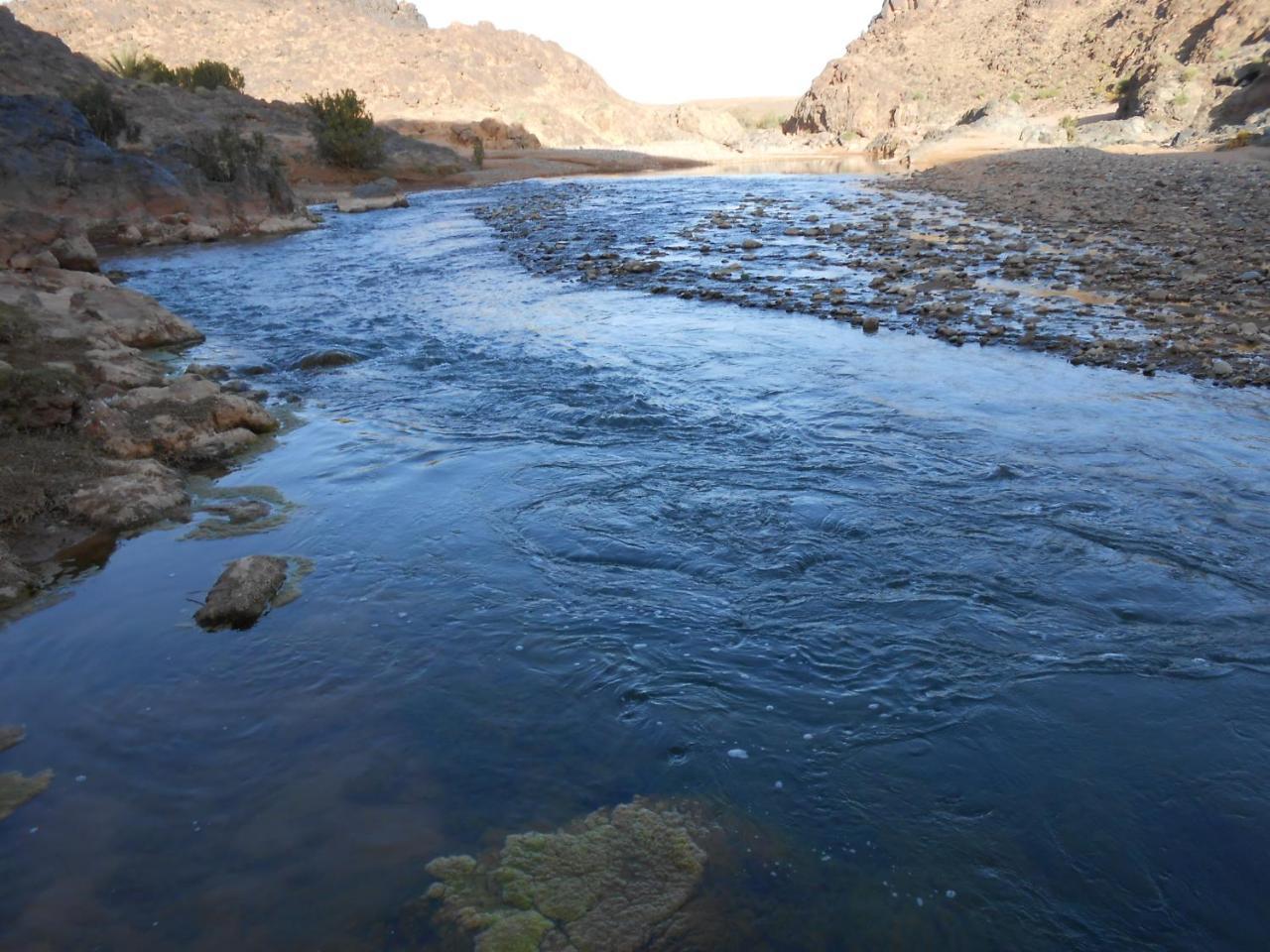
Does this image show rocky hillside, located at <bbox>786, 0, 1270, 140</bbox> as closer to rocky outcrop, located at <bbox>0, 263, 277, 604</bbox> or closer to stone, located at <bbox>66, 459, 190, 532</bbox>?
rocky outcrop, located at <bbox>0, 263, 277, 604</bbox>

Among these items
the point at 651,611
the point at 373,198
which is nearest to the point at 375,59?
the point at 373,198

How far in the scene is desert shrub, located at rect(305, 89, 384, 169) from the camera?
124ft

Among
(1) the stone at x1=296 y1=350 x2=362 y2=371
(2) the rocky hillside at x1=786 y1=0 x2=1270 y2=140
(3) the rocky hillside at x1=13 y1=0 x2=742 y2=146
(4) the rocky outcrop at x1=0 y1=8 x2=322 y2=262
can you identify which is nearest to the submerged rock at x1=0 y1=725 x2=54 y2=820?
(1) the stone at x1=296 y1=350 x2=362 y2=371

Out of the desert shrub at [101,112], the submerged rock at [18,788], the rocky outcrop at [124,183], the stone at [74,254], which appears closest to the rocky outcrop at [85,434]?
the submerged rock at [18,788]

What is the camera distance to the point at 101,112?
28672mm

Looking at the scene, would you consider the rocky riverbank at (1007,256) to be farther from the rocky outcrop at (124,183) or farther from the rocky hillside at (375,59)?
the rocky hillside at (375,59)

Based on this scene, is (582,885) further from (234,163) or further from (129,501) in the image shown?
(234,163)

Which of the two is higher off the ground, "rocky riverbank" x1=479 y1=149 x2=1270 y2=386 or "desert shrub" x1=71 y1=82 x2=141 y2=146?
"desert shrub" x1=71 y1=82 x2=141 y2=146

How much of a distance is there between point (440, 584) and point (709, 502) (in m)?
1.86

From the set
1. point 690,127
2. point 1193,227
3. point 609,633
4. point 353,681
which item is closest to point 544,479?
point 609,633

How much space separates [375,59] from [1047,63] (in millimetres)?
56442

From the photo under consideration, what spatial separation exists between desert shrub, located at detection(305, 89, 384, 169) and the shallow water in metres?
35.8

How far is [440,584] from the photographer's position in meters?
→ 4.63

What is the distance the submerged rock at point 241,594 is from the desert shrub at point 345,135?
Result: 126 feet
